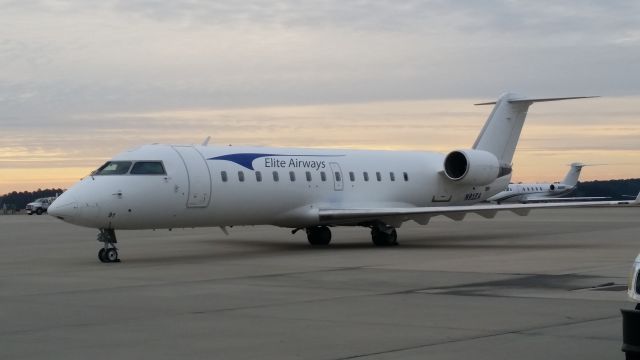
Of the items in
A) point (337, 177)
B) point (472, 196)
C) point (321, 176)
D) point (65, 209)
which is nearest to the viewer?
point (65, 209)

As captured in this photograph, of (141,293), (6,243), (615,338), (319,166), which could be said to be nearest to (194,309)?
(141,293)

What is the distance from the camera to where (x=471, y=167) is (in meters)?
29.8

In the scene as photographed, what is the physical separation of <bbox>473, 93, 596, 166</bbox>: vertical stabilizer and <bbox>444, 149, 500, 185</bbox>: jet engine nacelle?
789 mm

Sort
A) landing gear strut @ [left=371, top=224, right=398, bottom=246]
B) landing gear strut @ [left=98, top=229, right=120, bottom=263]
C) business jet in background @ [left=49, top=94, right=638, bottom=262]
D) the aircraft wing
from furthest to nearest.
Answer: landing gear strut @ [left=371, top=224, right=398, bottom=246] → the aircraft wing → business jet in background @ [left=49, top=94, right=638, bottom=262] → landing gear strut @ [left=98, top=229, right=120, bottom=263]

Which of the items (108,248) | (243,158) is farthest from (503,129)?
(108,248)

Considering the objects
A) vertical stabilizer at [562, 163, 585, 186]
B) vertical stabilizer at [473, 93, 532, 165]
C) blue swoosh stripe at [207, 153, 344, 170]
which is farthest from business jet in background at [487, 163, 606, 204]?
blue swoosh stripe at [207, 153, 344, 170]

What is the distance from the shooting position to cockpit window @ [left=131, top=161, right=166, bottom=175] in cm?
2214

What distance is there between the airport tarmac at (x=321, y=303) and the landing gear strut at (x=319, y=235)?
9.59ft

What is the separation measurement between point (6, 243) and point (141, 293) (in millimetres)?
17663

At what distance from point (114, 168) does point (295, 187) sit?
566cm

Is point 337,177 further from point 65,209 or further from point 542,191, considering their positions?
point 542,191

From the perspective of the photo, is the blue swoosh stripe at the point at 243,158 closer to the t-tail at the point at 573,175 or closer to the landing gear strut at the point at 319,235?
the landing gear strut at the point at 319,235

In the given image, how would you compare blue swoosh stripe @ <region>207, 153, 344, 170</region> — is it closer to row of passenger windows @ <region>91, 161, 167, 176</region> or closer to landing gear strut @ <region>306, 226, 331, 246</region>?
row of passenger windows @ <region>91, 161, 167, 176</region>

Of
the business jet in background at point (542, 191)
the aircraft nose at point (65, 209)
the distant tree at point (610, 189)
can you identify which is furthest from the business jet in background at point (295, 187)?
the distant tree at point (610, 189)
